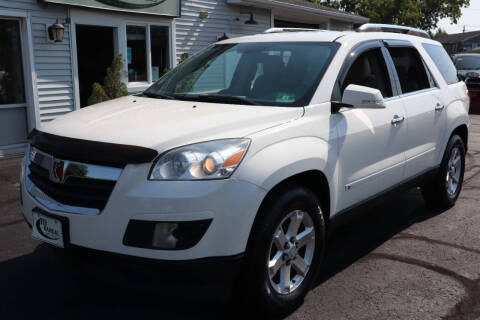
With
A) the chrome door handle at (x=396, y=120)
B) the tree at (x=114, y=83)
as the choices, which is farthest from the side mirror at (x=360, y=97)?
the tree at (x=114, y=83)

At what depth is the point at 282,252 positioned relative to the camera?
3053mm

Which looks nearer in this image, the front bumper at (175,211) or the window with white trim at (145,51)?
the front bumper at (175,211)

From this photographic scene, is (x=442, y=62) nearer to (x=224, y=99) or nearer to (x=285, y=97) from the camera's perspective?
(x=285, y=97)

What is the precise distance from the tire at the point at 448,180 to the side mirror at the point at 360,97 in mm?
2037

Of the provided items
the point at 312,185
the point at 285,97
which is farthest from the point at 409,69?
the point at 312,185

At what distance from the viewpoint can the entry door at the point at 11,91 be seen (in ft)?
29.1

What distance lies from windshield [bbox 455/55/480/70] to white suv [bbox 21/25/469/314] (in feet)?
47.0

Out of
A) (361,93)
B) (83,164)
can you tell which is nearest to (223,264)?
(83,164)

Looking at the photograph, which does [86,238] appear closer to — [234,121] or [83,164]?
[83,164]

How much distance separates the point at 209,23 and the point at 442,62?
876cm

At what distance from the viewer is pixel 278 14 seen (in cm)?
1575

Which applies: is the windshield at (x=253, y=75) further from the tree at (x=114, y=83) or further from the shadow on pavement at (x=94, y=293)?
the tree at (x=114, y=83)

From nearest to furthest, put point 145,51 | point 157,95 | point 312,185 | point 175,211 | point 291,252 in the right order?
point 175,211
point 291,252
point 312,185
point 157,95
point 145,51

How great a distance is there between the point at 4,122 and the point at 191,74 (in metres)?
5.98
